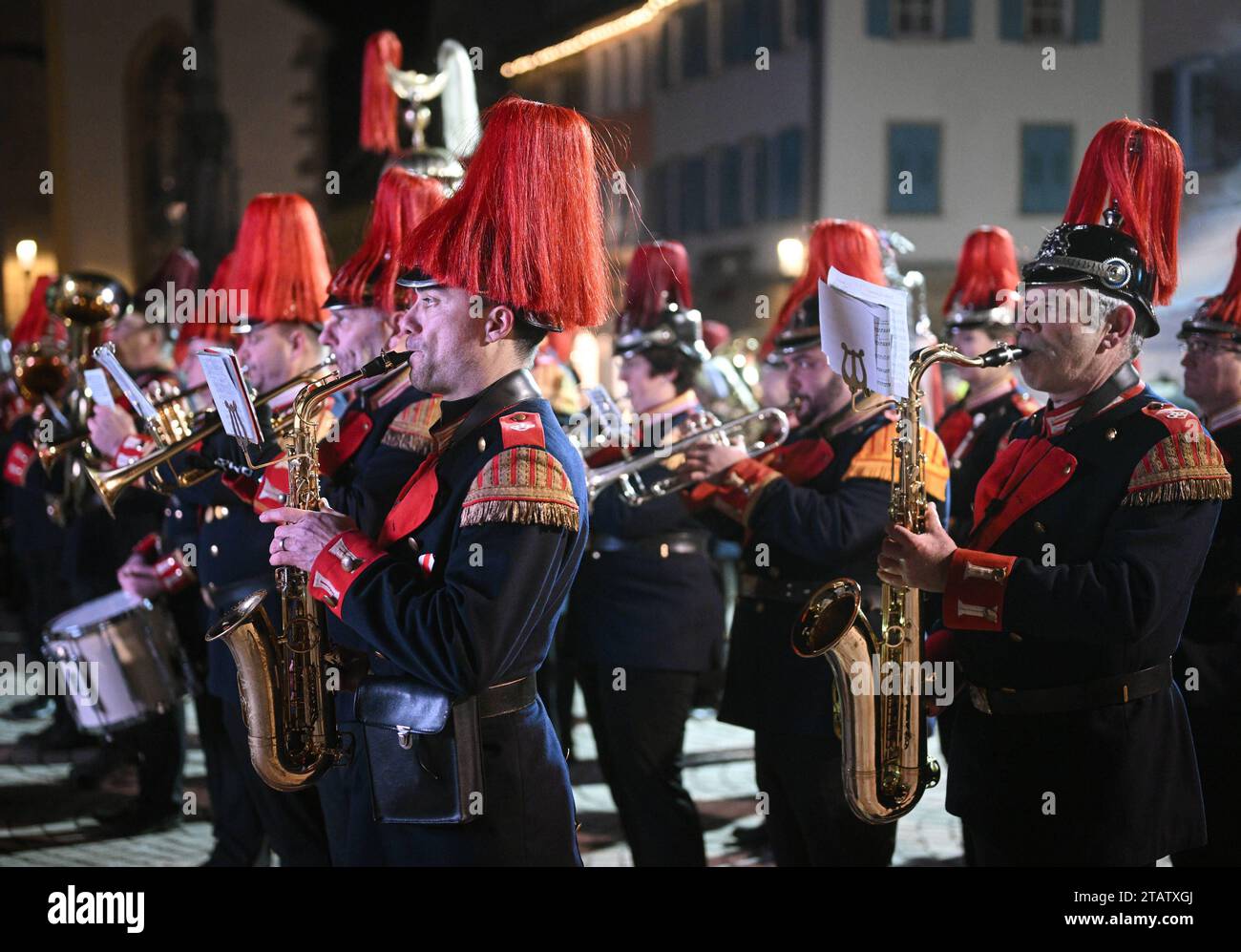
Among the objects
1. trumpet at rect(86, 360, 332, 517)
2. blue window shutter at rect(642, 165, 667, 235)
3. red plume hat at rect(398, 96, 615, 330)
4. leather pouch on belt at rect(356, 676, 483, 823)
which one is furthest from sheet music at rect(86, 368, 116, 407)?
blue window shutter at rect(642, 165, 667, 235)

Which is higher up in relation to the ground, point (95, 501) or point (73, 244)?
point (73, 244)

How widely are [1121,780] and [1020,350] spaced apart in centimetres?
108

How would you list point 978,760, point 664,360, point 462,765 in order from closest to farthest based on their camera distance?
point 462,765
point 978,760
point 664,360

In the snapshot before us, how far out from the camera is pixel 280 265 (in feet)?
16.9

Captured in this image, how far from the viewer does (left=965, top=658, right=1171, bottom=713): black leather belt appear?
3.44m

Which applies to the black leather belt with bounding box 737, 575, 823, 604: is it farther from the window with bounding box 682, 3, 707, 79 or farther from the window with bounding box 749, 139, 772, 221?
the window with bounding box 682, 3, 707, 79

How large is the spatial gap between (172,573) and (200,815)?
1.67m

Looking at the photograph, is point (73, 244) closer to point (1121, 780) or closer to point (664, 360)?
point (664, 360)

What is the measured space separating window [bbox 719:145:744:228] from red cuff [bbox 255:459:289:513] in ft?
81.0

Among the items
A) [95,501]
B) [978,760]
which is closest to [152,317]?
[95,501]

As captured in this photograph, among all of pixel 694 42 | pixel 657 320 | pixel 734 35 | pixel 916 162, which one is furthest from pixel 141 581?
pixel 694 42

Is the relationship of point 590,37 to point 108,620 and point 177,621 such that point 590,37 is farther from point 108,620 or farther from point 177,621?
point 108,620

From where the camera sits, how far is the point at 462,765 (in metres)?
3.02
